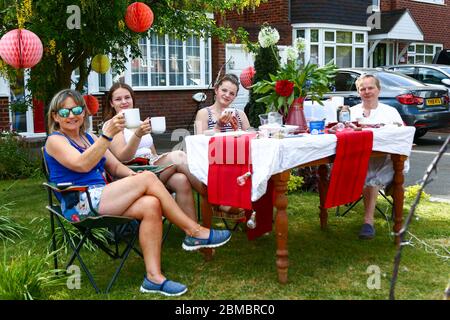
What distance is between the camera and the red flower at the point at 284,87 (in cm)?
405


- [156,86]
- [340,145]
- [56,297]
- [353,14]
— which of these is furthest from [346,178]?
[353,14]

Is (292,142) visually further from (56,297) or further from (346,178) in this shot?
(56,297)

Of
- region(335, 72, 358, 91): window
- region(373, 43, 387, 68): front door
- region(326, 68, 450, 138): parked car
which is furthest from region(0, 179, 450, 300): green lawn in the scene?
region(373, 43, 387, 68): front door

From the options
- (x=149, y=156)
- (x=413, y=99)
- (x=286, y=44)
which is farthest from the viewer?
(x=286, y=44)

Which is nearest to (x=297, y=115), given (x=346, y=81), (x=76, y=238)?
(x=76, y=238)

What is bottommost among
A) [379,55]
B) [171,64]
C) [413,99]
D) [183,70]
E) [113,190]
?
[113,190]

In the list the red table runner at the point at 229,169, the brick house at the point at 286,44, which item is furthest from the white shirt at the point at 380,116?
the brick house at the point at 286,44

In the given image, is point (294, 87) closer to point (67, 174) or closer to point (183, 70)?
point (67, 174)

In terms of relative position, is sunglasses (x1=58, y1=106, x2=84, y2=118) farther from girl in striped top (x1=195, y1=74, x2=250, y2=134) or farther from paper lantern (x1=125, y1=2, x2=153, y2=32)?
paper lantern (x1=125, y1=2, x2=153, y2=32)

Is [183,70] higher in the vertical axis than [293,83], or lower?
higher

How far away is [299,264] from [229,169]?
2.96 feet

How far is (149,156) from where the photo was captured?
4.60 m

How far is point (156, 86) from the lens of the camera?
1379 centimetres

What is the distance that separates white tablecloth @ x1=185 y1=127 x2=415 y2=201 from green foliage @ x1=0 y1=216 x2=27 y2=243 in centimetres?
187
